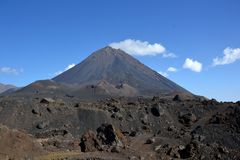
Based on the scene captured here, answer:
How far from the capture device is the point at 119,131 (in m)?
49.0

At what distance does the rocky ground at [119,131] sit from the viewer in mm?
41969

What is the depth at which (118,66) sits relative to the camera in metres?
186

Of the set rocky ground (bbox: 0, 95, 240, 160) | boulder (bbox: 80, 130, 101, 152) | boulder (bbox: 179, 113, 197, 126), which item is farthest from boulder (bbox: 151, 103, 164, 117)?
boulder (bbox: 80, 130, 101, 152)

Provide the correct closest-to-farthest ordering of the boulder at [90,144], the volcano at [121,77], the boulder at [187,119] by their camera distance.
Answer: the boulder at [90,144]
the boulder at [187,119]
the volcano at [121,77]

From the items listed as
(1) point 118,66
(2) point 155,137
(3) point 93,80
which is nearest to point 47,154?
(2) point 155,137

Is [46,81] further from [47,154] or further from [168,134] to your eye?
[47,154]

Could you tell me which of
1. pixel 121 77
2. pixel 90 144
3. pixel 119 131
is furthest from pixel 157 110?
pixel 121 77

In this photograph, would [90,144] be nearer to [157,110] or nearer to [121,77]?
[157,110]

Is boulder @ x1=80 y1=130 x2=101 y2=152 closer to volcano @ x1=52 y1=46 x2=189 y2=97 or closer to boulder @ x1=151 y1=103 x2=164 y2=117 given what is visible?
boulder @ x1=151 y1=103 x2=164 y2=117

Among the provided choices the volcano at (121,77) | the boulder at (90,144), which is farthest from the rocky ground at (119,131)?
the volcano at (121,77)

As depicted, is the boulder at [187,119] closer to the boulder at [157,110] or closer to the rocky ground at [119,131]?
the rocky ground at [119,131]

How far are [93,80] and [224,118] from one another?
376ft

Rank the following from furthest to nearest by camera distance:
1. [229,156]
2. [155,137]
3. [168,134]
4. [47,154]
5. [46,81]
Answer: [46,81] < [168,134] < [155,137] < [229,156] < [47,154]

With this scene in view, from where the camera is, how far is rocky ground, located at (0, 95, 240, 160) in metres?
42.0
